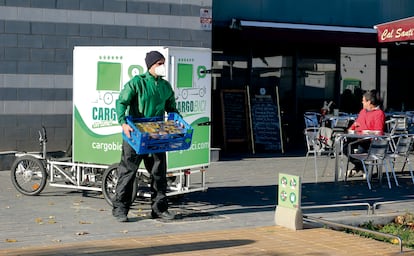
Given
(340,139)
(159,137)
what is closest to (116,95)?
(159,137)

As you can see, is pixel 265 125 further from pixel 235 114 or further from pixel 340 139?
pixel 340 139

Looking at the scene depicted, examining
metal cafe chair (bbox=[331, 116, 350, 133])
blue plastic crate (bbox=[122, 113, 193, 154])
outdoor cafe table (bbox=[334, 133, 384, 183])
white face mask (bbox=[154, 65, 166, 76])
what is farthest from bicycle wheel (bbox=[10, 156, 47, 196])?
metal cafe chair (bbox=[331, 116, 350, 133])

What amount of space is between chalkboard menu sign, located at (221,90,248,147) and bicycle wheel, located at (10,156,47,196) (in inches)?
287

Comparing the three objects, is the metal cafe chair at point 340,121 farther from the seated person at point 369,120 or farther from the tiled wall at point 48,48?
the tiled wall at point 48,48

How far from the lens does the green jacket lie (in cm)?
959

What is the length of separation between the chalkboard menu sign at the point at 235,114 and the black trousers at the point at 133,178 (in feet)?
27.9

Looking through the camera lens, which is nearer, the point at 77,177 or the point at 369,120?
the point at 77,177

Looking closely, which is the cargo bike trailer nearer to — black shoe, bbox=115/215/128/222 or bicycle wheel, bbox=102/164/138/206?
bicycle wheel, bbox=102/164/138/206

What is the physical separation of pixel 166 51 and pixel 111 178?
6.04ft

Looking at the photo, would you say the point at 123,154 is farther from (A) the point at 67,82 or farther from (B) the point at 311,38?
(B) the point at 311,38

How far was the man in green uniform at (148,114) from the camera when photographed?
31.5ft

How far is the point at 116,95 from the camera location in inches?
416

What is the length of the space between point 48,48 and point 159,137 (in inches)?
254

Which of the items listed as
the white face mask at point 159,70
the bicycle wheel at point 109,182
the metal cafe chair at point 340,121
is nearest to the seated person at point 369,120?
the metal cafe chair at point 340,121
